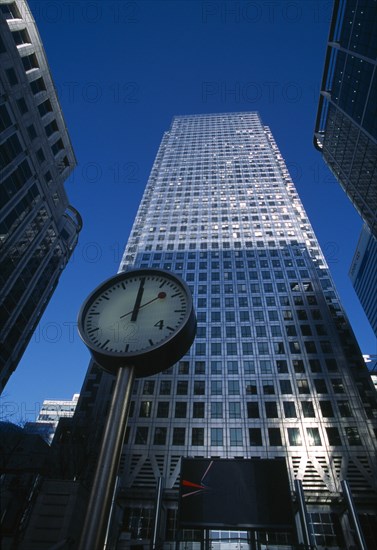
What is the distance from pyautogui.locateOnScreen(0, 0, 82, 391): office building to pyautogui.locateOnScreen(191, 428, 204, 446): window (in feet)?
63.9

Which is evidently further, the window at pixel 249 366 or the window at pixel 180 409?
the window at pixel 249 366

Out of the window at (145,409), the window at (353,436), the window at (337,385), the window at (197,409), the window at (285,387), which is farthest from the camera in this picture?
the window at (285,387)

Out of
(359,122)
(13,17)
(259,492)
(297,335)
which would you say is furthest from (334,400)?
(13,17)

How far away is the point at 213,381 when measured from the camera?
40.0 meters

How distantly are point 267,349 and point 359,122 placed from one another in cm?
3081

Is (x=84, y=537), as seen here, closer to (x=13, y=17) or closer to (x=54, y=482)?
(x=54, y=482)

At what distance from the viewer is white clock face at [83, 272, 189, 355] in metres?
3.78

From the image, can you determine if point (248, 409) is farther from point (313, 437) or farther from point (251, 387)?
point (313, 437)

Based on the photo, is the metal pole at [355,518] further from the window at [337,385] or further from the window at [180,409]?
the window at [337,385]

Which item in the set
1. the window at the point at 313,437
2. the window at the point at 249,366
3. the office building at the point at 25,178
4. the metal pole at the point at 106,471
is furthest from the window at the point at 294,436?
the metal pole at the point at 106,471

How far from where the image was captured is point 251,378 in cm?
3975

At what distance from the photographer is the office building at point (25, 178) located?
1192 inches

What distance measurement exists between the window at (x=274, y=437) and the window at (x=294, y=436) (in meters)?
1.09

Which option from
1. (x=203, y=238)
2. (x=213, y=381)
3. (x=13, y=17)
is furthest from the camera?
(x=203, y=238)
